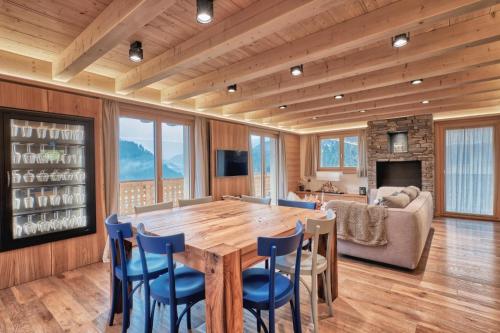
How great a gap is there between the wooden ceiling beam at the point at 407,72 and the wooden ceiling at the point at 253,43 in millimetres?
11

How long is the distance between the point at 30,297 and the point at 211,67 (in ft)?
10.9

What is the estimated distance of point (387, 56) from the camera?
8.89 ft

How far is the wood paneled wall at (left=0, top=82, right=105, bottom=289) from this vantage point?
2.90 meters

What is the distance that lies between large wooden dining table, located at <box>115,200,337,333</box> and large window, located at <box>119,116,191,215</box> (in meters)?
2.08

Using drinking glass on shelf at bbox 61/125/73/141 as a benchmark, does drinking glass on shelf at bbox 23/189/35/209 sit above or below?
below

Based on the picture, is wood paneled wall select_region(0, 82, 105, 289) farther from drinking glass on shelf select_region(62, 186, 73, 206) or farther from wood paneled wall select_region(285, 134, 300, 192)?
wood paneled wall select_region(285, 134, 300, 192)

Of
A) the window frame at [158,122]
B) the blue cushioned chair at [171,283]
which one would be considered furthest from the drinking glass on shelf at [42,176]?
the blue cushioned chair at [171,283]

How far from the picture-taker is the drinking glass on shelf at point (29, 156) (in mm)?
3043

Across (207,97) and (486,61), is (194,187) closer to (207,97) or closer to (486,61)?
(207,97)

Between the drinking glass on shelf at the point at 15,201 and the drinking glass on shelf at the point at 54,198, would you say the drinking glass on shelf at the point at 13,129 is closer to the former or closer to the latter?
the drinking glass on shelf at the point at 15,201

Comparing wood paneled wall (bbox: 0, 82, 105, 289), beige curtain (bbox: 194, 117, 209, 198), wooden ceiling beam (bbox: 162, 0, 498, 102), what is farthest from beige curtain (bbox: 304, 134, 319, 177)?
wood paneled wall (bbox: 0, 82, 105, 289)

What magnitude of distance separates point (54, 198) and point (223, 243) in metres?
2.89

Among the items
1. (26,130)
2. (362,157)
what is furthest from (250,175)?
(26,130)

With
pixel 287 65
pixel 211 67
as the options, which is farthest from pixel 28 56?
pixel 287 65
